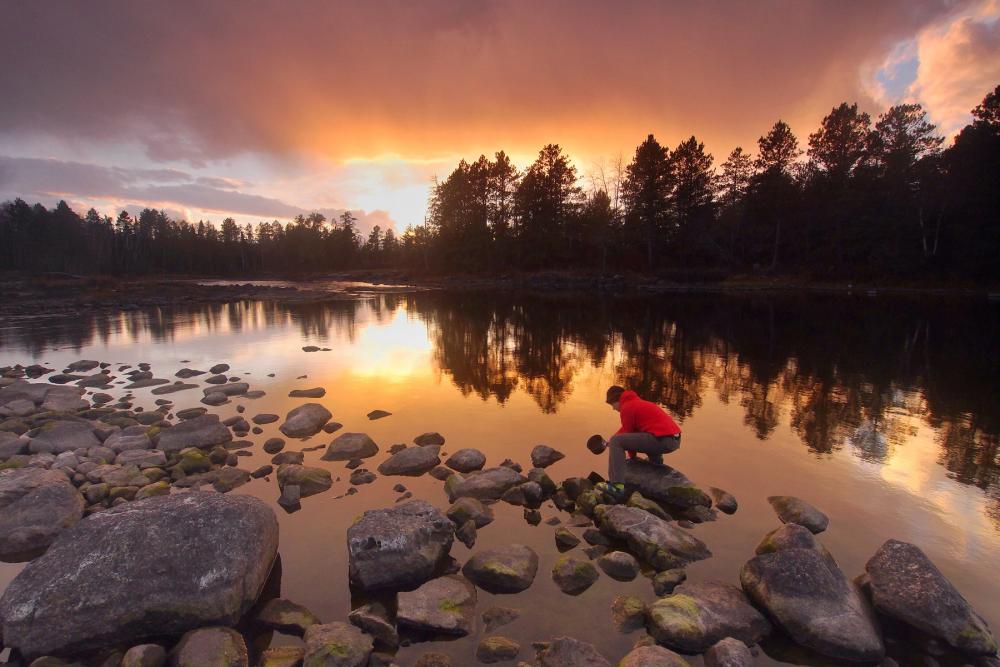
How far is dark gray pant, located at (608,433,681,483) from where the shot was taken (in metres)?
8.86

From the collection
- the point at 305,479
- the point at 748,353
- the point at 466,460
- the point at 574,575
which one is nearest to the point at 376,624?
the point at 574,575

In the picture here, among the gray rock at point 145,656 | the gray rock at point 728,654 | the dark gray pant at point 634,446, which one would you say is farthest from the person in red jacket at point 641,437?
the gray rock at point 145,656

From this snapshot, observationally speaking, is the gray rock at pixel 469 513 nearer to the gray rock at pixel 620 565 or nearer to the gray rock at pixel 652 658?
the gray rock at pixel 620 565

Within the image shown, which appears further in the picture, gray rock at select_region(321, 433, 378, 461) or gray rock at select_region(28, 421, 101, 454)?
gray rock at select_region(321, 433, 378, 461)

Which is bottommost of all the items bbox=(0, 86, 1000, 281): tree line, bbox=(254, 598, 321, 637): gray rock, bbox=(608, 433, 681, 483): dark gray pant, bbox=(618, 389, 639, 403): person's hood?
bbox=(254, 598, 321, 637): gray rock

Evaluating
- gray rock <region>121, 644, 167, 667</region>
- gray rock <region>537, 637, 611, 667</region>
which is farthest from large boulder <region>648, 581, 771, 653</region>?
gray rock <region>121, 644, 167, 667</region>

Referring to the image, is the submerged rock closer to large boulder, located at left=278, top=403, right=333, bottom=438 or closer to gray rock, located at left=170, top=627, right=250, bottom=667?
gray rock, located at left=170, top=627, right=250, bottom=667

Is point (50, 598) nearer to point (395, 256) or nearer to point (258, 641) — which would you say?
point (258, 641)

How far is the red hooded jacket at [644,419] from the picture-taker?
29.3 ft

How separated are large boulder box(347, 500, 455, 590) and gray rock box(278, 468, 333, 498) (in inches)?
99.5

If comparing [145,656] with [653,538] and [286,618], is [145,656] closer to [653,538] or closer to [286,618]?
[286,618]

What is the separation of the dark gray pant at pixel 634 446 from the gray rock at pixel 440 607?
3707 millimetres

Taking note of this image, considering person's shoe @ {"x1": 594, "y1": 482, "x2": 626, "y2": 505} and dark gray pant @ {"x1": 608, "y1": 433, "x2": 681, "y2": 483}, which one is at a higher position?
dark gray pant @ {"x1": 608, "y1": 433, "x2": 681, "y2": 483}

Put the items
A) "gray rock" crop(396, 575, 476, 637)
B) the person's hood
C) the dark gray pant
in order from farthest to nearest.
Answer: the person's hood < the dark gray pant < "gray rock" crop(396, 575, 476, 637)
